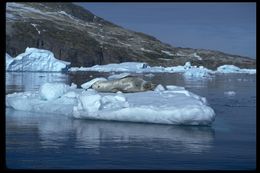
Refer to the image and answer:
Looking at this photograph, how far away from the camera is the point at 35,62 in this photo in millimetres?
40500

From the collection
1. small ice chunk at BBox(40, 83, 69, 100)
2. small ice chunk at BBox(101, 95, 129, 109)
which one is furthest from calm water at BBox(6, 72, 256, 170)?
small ice chunk at BBox(40, 83, 69, 100)

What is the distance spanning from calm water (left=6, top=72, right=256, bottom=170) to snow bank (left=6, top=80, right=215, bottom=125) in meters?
0.17

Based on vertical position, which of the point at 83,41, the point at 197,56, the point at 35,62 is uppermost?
the point at 83,41

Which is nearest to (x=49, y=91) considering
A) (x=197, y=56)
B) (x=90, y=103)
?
(x=90, y=103)

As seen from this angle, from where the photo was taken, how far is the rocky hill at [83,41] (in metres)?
69.8

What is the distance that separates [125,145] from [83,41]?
72.2 m

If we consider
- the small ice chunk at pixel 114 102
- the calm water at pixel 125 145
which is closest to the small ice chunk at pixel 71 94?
the calm water at pixel 125 145

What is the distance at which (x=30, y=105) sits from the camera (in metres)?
11.5

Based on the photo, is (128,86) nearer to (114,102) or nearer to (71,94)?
(71,94)

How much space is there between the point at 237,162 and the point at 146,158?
44.4 inches

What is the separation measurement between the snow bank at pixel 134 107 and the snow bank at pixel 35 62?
27149 mm

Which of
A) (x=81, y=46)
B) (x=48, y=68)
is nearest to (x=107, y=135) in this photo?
(x=48, y=68)

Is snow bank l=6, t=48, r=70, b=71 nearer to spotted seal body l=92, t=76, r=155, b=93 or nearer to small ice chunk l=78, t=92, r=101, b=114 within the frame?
spotted seal body l=92, t=76, r=155, b=93

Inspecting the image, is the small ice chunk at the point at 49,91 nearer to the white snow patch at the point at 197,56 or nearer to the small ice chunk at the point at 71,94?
the small ice chunk at the point at 71,94
